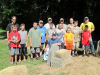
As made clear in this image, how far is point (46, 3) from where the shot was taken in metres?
18.5

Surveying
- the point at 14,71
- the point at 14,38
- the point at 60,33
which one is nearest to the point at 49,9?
the point at 60,33

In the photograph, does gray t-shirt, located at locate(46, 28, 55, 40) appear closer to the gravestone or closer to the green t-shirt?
the green t-shirt

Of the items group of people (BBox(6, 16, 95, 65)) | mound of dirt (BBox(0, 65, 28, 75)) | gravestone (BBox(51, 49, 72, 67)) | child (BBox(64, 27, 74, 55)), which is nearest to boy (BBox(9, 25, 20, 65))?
group of people (BBox(6, 16, 95, 65))

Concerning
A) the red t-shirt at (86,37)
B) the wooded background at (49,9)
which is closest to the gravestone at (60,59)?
the red t-shirt at (86,37)

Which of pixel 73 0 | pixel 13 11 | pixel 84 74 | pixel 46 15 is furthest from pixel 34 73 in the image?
pixel 46 15

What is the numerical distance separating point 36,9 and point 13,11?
346cm

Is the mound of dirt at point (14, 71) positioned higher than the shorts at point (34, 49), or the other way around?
the shorts at point (34, 49)

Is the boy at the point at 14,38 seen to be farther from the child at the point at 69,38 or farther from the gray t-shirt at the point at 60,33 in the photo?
the child at the point at 69,38

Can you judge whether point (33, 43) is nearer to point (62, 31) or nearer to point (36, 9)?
point (62, 31)

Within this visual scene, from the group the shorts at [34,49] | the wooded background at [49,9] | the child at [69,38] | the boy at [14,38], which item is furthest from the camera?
the wooded background at [49,9]

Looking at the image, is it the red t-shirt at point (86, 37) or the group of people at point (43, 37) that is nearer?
the group of people at point (43, 37)

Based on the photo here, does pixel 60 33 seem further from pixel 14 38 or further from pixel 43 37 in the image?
pixel 14 38

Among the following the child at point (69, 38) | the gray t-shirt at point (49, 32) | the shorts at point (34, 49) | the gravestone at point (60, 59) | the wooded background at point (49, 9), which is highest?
the wooded background at point (49, 9)

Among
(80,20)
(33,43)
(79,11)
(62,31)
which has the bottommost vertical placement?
(33,43)
